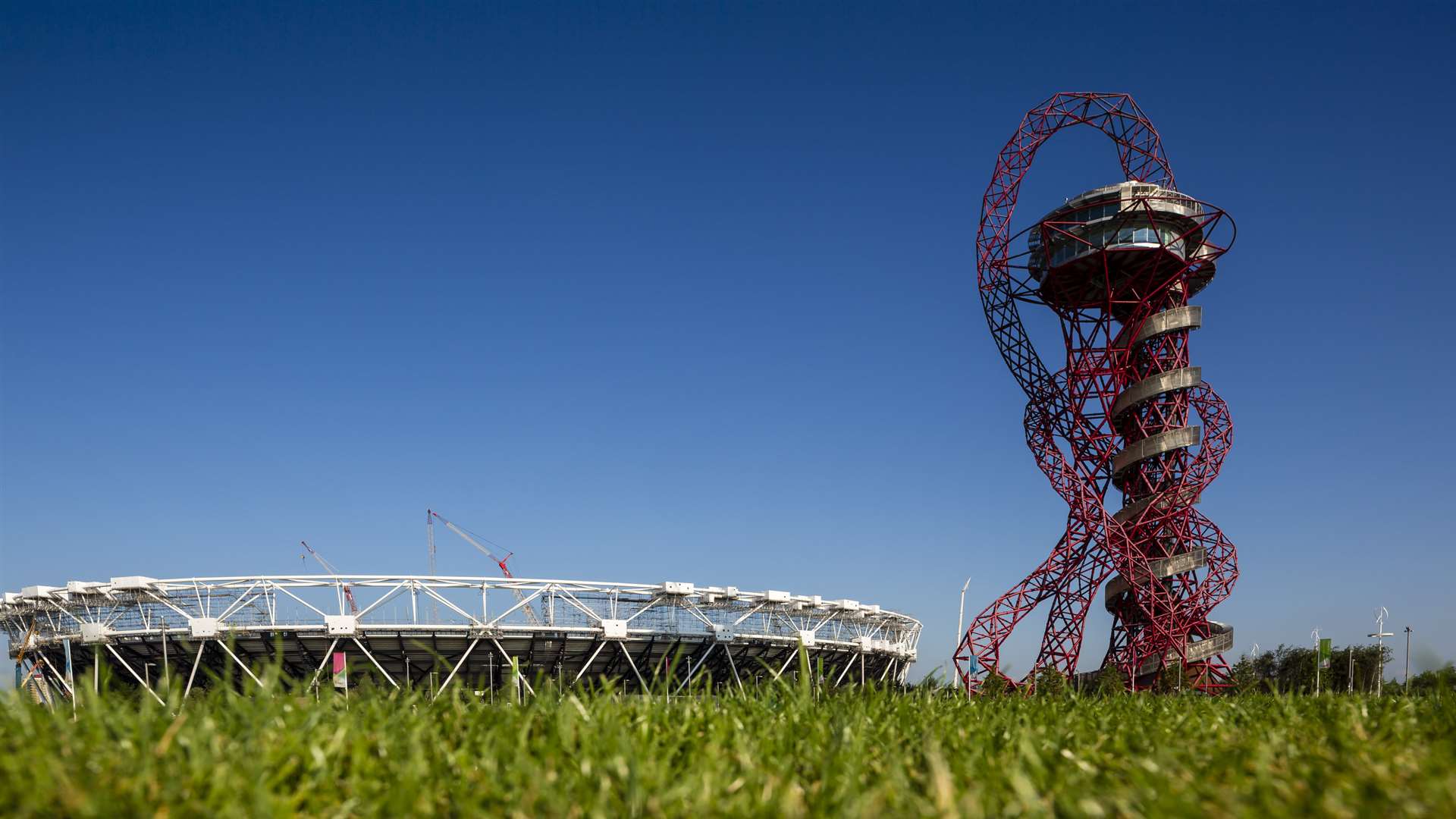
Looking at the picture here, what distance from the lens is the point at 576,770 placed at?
14.2 ft

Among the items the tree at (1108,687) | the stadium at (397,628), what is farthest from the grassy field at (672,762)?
the stadium at (397,628)

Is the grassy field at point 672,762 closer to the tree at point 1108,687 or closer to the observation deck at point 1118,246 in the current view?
the tree at point 1108,687

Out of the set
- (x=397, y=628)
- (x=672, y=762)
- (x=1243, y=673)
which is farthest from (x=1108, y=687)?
(x=1243, y=673)

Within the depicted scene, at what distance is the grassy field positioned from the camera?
364cm

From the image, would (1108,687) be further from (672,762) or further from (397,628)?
(397,628)

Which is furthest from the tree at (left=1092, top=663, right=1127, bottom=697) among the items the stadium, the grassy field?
the stadium

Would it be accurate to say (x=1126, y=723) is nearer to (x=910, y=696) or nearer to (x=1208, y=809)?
(x=910, y=696)

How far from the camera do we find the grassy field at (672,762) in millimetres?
3641

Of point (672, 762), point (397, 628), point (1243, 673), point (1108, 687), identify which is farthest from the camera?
point (1243, 673)

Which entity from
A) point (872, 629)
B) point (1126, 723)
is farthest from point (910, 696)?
point (872, 629)

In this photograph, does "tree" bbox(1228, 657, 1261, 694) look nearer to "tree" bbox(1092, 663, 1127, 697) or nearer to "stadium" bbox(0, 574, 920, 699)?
"stadium" bbox(0, 574, 920, 699)

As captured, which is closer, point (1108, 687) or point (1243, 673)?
point (1108, 687)

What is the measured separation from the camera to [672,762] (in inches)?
193

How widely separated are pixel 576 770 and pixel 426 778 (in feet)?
2.03
